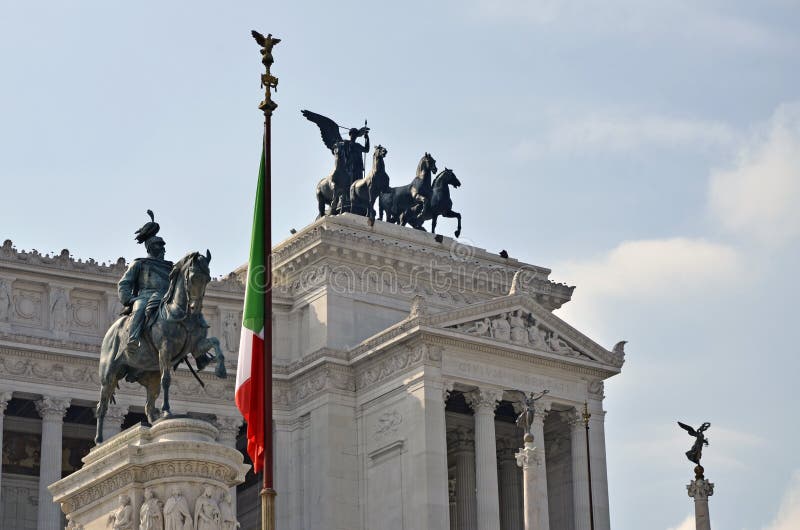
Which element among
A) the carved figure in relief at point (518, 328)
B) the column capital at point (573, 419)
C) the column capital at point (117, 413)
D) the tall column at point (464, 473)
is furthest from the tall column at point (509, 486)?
the column capital at point (117, 413)

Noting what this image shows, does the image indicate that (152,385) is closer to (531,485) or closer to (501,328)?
(531,485)

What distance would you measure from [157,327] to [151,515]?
11.0ft

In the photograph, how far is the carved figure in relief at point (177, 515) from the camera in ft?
105

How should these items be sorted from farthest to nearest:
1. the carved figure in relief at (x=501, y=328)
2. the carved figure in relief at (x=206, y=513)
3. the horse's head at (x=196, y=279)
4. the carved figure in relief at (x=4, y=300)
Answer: the carved figure in relief at (x=501, y=328) < the carved figure in relief at (x=4, y=300) < the horse's head at (x=196, y=279) < the carved figure in relief at (x=206, y=513)

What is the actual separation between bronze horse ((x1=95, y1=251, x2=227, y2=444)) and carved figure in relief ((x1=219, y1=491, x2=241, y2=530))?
1.86 metres

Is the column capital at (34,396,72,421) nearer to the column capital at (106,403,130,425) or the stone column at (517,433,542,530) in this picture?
the column capital at (106,403,130,425)


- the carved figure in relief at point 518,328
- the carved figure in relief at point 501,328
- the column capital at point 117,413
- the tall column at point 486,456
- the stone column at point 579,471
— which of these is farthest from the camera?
the stone column at point 579,471

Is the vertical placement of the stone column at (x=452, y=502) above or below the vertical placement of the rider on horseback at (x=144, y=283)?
above

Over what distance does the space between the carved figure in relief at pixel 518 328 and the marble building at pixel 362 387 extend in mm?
63

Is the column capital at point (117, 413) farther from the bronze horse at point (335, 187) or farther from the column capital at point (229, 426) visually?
the bronze horse at point (335, 187)

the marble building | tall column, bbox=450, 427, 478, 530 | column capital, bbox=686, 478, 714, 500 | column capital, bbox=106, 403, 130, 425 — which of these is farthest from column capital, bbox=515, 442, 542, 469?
tall column, bbox=450, 427, 478, 530

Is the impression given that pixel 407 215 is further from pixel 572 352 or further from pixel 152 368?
pixel 152 368

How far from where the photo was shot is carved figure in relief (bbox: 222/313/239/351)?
64.8 metres

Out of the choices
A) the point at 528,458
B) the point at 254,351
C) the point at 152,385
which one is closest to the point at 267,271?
the point at 254,351
